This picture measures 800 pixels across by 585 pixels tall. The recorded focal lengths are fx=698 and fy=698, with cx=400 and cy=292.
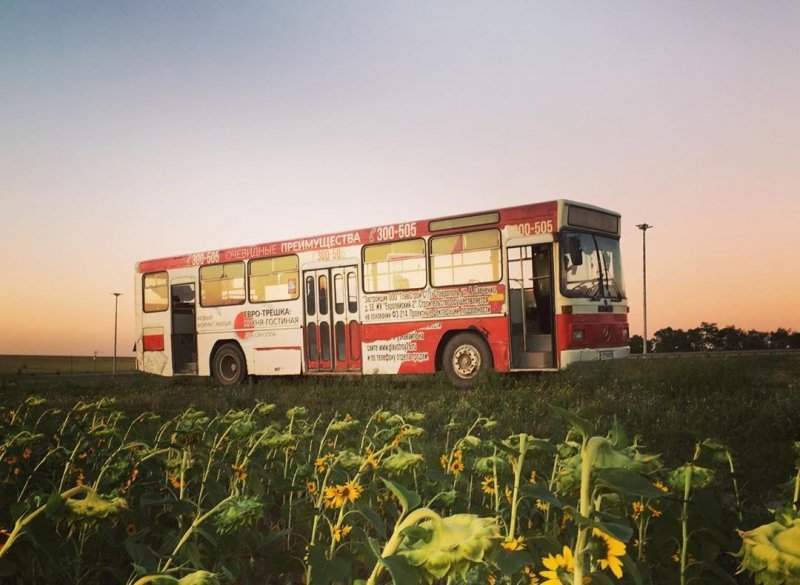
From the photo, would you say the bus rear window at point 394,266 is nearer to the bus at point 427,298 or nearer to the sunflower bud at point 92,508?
the bus at point 427,298

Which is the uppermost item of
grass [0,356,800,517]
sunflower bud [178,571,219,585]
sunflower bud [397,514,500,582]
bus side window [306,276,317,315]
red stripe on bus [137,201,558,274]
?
red stripe on bus [137,201,558,274]

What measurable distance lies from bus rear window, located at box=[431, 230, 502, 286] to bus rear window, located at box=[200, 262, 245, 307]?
548 centimetres

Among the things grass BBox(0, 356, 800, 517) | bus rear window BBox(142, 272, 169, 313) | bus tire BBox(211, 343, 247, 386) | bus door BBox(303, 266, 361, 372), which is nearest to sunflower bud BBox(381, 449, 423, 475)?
grass BBox(0, 356, 800, 517)

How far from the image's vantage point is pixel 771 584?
131cm

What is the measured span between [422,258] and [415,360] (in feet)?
6.25

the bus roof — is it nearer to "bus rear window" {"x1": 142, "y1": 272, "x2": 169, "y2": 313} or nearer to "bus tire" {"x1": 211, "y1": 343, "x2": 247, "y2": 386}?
"bus rear window" {"x1": 142, "y1": 272, "x2": 169, "y2": 313}

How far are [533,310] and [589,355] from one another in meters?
1.25

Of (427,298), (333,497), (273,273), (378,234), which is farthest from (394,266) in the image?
(333,497)

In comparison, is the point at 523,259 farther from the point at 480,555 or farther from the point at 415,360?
the point at 480,555

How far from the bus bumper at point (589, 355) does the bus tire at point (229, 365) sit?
7.90 m

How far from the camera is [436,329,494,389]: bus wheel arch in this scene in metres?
12.1

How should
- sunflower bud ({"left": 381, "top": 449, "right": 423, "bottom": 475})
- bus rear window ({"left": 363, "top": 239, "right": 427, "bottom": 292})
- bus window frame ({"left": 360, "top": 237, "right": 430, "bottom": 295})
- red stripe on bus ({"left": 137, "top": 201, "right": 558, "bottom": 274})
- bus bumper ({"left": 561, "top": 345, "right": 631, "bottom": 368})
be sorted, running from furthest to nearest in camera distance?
1. bus rear window ({"left": 363, "top": 239, "right": 427, "bottom": 292})
2. bus window frame ({"left": 360, "top": 237, "right": 430, "bottom": 295})
3. red stripe on bus ({"left": 137, "top": 201, "right": 558, "bottom": 274})
4. bus bumper ({"left": 561, "top": 345, "right": 631, "bottom": 368})
5. sunflower bud ({"left": 381, "top": 449, "right": 423, "bottom": 475})

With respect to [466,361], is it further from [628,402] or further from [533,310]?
[628,402]

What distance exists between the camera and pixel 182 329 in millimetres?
17609
